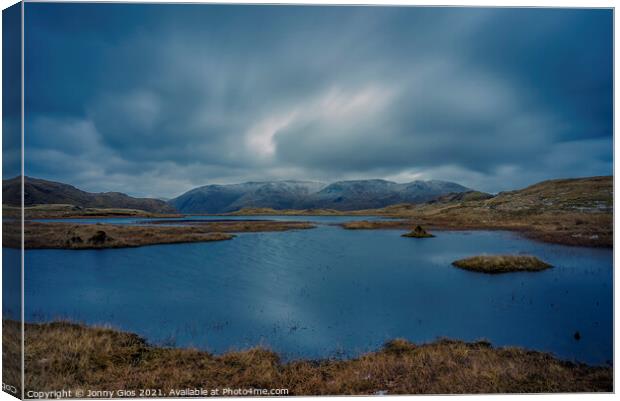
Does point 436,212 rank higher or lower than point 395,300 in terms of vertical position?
higher

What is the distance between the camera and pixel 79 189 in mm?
10766

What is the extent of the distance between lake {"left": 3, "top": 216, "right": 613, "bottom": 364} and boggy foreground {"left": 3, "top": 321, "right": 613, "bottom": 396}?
63 centimetres

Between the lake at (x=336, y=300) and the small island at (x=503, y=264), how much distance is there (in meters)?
0.62

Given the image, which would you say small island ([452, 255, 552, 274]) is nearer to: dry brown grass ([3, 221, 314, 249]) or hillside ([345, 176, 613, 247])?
hillside ([345, 176, 613, 247])

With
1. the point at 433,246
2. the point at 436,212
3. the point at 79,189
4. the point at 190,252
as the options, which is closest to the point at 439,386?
the point at 79,189

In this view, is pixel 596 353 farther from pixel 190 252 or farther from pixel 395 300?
pixel 190 252

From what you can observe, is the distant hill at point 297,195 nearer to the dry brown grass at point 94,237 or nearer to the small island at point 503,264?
the small island at point 503,264

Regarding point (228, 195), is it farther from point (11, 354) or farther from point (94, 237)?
point (11, 354)

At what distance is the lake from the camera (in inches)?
330

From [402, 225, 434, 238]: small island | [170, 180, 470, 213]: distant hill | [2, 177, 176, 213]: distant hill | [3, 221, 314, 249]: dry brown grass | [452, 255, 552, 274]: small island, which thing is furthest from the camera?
[402, 225, 434, 238]: small island

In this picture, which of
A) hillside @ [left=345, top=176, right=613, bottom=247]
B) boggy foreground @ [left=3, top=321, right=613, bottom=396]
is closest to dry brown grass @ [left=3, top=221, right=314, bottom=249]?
boggy foreground @ [left=3, top=321, right=613, bottom=396]

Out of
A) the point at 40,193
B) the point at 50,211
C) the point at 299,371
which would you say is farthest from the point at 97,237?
the point at 299,371

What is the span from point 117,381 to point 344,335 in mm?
5834

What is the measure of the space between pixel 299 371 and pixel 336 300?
458cm
